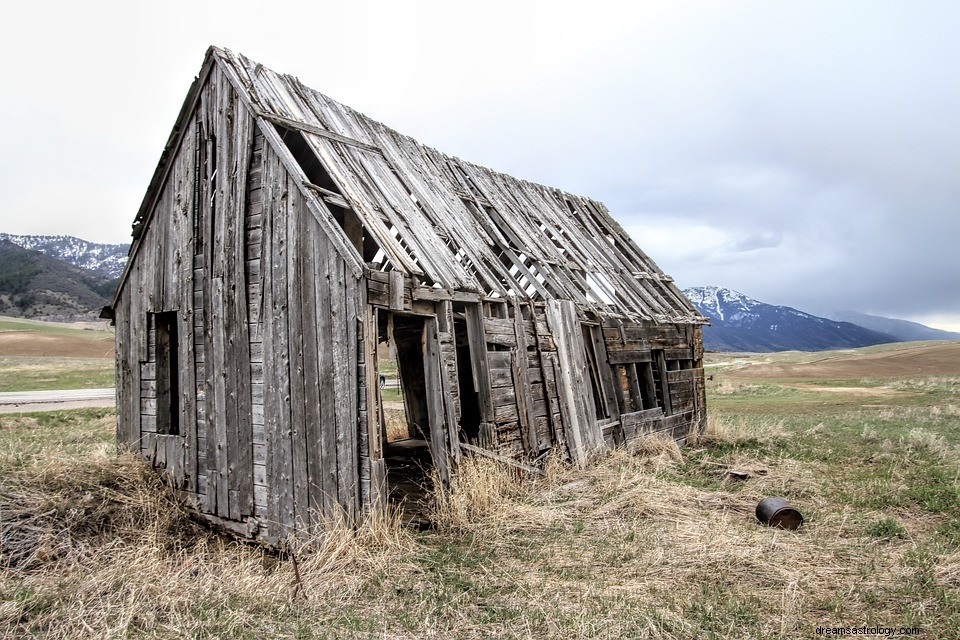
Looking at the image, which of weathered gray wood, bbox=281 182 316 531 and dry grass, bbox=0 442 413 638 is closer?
dry grass, bbox=0 442 413 638

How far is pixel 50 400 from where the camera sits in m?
20.2

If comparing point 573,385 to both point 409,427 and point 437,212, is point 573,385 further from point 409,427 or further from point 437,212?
point 409,427

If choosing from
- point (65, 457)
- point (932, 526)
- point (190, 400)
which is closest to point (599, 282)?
point (932, 526)

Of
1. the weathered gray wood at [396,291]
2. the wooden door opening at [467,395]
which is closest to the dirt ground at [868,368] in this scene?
the wooden door opening at [467,395]

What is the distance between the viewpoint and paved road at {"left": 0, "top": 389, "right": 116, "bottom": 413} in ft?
58.9

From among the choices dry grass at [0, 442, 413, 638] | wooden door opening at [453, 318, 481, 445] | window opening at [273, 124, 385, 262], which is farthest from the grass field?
window opening at [273, 124, 385, 262]

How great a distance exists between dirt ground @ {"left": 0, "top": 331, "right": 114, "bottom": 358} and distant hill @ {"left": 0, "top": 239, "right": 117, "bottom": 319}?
3384cm

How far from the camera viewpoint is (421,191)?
365 inches

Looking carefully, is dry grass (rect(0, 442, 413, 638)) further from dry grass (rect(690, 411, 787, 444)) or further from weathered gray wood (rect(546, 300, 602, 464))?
dry grass (rect(690, 411, 787, 444))

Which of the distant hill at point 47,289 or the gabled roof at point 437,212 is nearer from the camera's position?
the gabled roof at point 437,212

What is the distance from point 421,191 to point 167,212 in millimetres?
3422

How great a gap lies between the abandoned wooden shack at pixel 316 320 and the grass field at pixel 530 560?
23.3 inches

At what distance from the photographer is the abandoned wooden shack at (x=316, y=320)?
6.36m

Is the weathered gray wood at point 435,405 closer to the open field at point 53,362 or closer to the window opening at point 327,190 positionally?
the window opening at point 327,190
